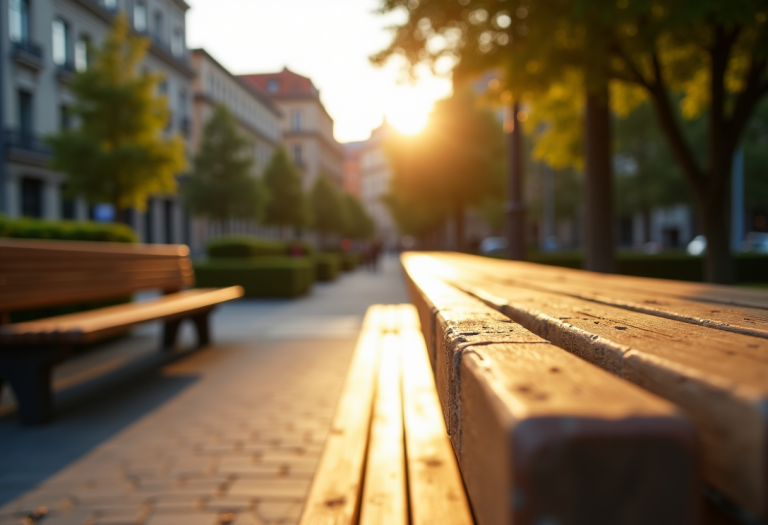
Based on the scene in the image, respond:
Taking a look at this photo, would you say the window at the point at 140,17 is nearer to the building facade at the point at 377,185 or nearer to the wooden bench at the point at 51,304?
the wooden bench at the point at 51,304

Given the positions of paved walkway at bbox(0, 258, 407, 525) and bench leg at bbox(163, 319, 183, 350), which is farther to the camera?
bench leg at bbox(163, 319, 183, 350)

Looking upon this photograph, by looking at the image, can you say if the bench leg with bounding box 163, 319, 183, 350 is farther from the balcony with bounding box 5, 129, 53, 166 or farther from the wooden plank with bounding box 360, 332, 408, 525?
the balcony with bounding box 5, 129, 53, 166

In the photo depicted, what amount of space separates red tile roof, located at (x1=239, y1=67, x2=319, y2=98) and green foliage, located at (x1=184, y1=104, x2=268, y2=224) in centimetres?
4434

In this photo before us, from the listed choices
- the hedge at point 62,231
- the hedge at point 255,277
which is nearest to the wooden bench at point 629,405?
the hedge at point 62,231

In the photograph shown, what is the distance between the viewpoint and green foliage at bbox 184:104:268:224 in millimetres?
35653

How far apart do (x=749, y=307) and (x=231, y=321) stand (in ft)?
32.8

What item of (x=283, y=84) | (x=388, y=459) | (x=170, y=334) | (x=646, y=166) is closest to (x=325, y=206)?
(x=283, y=84)

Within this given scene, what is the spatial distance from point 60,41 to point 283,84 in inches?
2050

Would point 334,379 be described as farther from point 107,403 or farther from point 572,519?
point 572,519

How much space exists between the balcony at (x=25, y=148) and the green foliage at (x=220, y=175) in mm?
9461

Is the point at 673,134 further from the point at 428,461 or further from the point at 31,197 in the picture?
the point at 31,197

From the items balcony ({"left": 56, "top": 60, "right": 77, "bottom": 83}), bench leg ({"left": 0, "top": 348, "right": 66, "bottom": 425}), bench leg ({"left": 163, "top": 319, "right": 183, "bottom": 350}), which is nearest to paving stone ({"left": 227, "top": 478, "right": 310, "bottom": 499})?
bench leg ({"left": 0, "top": 348, "right": 66, "bottom": 425})

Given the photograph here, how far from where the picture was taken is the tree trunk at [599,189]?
340 inches

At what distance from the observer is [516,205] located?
861cm
